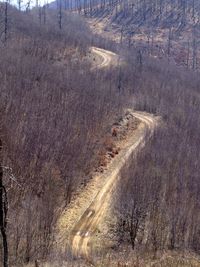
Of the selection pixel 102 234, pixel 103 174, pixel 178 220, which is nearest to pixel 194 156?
pixel 103 174

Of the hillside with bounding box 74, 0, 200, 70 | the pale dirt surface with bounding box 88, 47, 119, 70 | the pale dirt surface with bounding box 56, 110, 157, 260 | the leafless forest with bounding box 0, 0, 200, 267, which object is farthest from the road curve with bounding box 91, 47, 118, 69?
the pale dirt surface with bounding box 56, 110, 157, 260

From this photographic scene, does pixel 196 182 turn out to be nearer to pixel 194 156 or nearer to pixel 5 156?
pixel 194 156

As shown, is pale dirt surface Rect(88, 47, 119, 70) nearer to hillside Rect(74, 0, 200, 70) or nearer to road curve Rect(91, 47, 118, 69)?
road curve Rect(91, 47, 118, 69)

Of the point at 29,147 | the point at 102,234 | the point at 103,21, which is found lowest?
the point at 102,234

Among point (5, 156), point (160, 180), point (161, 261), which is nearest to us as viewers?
point (161, 261)

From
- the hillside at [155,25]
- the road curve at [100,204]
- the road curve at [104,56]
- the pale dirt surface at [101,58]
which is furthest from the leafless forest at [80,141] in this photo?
the hillside at [155,25]
